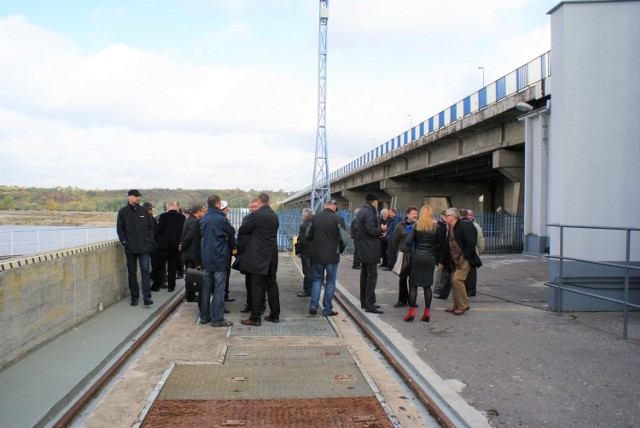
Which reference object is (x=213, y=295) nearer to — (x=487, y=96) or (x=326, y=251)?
(x=326, y=251)

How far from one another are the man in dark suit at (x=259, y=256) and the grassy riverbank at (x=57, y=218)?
372 cm

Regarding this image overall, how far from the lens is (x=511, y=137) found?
20.6 meters

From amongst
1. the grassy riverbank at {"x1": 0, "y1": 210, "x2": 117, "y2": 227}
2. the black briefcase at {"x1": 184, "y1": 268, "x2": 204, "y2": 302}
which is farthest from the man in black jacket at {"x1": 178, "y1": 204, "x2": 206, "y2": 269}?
the grassy riverbank at {"x1": 0, "y1": 210, "x2": 117, "y2": 227}

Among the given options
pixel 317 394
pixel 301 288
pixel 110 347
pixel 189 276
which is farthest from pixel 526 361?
pixel 301 288

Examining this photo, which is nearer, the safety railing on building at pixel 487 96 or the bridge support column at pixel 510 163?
the safety railing on building at pixel 487 96

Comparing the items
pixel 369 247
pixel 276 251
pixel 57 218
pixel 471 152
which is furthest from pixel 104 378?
pixel 471 152

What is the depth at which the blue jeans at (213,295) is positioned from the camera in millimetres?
7527

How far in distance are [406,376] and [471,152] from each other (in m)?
20.1

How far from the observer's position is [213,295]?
752 centimetres

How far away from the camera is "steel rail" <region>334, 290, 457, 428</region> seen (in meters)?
4.17

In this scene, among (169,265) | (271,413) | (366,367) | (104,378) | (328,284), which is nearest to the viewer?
(271,413)

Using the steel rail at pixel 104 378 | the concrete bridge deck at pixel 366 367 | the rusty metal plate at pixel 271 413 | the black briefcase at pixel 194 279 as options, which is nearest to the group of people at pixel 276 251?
the black briefcase at pixel 194 279

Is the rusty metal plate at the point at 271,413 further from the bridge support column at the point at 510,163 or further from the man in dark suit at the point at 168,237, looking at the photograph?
the bridge support column at the point at 510,163

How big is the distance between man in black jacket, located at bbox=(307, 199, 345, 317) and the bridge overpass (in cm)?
1206
